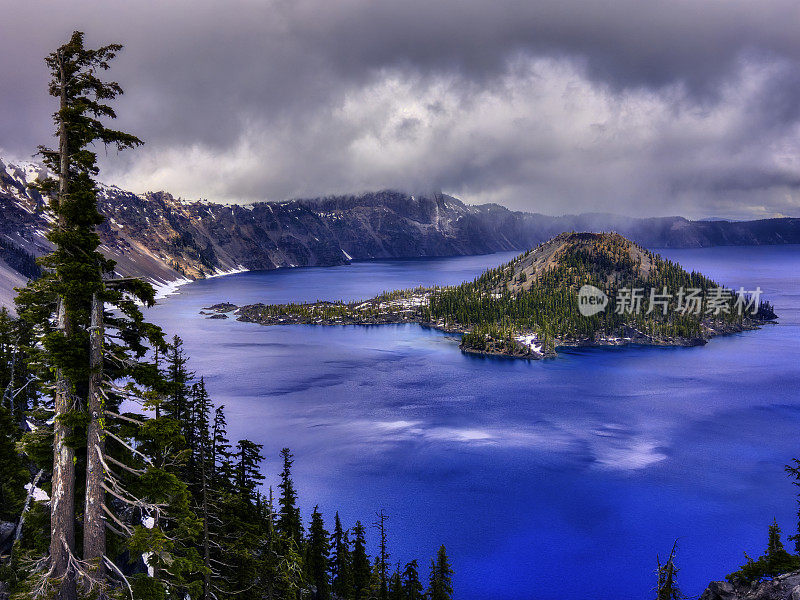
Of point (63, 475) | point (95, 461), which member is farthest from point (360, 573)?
point (95, 461)

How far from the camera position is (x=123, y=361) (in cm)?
1387

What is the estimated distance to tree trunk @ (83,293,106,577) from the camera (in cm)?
1302

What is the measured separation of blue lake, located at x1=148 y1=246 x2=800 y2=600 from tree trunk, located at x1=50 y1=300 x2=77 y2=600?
51757 millimetres

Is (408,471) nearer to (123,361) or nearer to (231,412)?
(231,412)

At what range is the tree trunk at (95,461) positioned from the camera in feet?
42.7

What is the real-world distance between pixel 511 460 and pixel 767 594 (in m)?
54.2

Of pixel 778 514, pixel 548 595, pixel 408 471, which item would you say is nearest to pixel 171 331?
pixel 408 471

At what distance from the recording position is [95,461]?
1316 centimetres

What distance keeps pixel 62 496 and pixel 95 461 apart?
4.30 ft

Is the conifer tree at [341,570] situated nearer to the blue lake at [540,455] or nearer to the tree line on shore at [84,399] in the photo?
the blue lake at [540,455]

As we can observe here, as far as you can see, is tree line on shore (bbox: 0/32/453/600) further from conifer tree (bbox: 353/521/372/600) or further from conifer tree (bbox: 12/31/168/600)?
conifer tree (bbox: 353/521/372/600)

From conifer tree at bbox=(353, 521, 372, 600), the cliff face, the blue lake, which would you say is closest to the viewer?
the cliff face

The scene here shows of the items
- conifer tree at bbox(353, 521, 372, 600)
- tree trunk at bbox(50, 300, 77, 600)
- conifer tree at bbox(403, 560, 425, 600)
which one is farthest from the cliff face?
tree trunk at bbox(50, 300, 77, 600)

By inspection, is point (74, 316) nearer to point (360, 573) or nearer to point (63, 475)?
point (63, 475)
